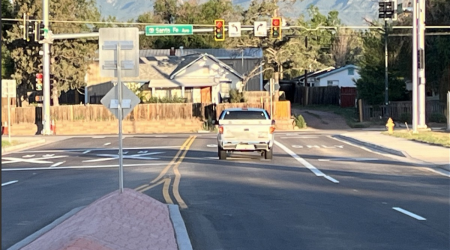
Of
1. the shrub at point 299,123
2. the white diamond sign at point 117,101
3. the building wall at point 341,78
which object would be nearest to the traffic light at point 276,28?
the shrub at point 299,123

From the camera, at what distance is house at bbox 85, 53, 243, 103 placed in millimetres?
56625

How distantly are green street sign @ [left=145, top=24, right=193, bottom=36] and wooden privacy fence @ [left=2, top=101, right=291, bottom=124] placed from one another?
13.2m

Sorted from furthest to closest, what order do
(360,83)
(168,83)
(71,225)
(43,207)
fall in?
1. (168,83)
2. (360,83)
3. (43,207)
4. (71,225)

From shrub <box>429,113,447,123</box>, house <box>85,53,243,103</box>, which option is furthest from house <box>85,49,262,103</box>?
shrub <box>429,113,447,123</box>

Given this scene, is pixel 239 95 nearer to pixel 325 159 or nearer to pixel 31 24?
pixel 31 24

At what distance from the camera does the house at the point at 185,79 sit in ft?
186

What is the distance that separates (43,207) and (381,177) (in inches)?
369

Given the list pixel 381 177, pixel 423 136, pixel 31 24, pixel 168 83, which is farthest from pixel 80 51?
pixel 381 177

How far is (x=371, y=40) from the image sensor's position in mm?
52875

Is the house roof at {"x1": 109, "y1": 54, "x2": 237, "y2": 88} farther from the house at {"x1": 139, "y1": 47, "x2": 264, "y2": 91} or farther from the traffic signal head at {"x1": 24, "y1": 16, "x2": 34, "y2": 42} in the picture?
the traffic signal head at {"x1": 24, "y1": 16, "x2": 34, "y2": 42}

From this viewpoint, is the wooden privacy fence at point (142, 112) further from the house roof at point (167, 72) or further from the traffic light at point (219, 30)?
the traffic light at point (219, 30)

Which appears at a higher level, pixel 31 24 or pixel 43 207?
pixel 31 24

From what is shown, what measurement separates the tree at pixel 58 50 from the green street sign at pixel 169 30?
53.1 feet

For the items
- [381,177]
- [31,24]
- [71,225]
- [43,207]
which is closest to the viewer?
[71,225]
